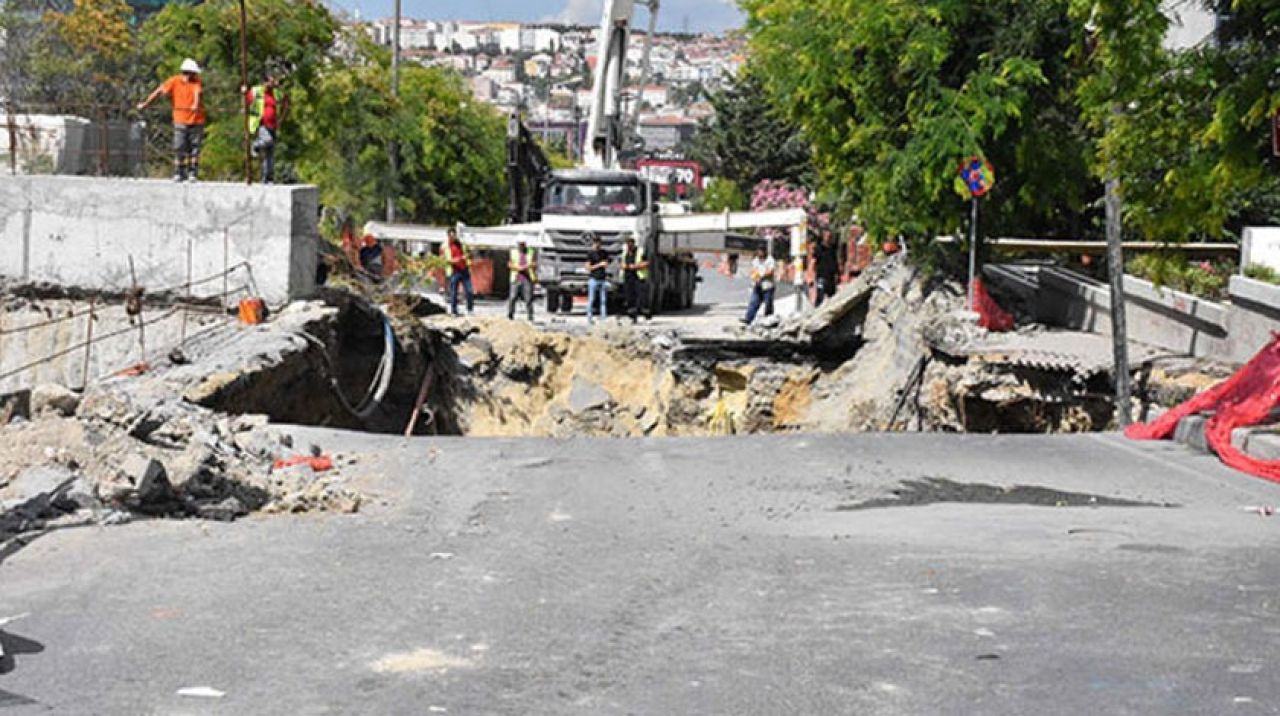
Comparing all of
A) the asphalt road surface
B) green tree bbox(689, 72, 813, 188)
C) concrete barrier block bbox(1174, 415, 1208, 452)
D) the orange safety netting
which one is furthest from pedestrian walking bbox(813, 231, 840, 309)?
green tree bbox(689, 72, 813, 188)

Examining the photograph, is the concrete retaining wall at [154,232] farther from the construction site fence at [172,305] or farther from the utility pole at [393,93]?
the utility pole at [393,93]

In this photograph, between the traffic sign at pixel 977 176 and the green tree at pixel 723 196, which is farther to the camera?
the green tree at pixel 723 196

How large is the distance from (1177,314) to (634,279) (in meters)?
12.9

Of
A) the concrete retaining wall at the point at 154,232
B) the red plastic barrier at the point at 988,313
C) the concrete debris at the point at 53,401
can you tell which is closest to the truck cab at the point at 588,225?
the red plastic barrier at the point at 988,313

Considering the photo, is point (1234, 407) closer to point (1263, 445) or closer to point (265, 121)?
point (1263, 445)

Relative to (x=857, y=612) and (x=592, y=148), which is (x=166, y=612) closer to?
(x=857, y=612)

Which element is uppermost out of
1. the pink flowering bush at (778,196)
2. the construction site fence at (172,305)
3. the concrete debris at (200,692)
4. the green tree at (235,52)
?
the green tree at (235,52)

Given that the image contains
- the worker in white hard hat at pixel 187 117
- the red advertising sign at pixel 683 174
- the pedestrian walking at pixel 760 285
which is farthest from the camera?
the red advertising sign at pixel 683 174

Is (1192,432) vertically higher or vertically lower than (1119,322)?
lower

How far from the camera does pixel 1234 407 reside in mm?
15125

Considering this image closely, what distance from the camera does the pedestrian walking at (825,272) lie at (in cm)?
3428

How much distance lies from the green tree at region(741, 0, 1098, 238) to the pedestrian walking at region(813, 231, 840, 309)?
23.7 feet

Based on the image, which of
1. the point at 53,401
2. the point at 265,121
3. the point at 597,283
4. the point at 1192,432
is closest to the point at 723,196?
the point at 597,283

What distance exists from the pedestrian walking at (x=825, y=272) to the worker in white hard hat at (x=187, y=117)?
622 inches
